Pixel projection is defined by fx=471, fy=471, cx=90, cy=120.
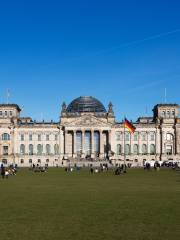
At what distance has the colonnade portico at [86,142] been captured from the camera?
164 m

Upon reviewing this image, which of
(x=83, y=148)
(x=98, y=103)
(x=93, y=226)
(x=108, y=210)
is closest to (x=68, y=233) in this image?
(x=93, y=226)

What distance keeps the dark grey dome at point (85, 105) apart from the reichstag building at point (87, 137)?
5855 mm

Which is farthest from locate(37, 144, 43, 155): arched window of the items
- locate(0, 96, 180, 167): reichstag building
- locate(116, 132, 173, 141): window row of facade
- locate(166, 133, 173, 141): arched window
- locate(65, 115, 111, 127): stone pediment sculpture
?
locate(166, 133, 173, 141): arched window

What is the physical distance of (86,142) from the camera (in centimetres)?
16862

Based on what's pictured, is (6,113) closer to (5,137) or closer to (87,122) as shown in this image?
(5,137)

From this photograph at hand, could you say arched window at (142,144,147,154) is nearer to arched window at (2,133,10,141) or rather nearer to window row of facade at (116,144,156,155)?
window row of facade at (116,144,156,155)

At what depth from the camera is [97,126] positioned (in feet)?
541

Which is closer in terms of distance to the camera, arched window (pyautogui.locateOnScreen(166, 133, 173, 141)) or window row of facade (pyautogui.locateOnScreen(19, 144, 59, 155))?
window row of facade (pyautogui.locateOnScreen(19, 144, 59, 155))

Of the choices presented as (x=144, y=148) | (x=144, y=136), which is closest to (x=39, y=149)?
(x=144, y=148)

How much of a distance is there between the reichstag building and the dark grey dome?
5.86m

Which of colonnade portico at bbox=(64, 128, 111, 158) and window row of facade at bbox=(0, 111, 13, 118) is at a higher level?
window row of facade at bbox=(0, 111, 13, 118)

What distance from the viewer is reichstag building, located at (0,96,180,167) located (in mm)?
164875

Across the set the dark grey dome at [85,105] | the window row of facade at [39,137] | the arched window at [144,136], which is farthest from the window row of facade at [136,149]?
the window row of facade at [39,137]

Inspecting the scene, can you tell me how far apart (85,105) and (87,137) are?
14.4m
